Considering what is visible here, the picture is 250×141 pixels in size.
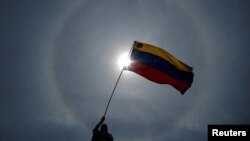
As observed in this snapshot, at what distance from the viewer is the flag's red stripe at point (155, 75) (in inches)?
696

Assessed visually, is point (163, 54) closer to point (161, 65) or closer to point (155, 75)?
point (161, 65)

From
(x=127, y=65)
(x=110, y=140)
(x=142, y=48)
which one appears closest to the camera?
(x=110, y=140)

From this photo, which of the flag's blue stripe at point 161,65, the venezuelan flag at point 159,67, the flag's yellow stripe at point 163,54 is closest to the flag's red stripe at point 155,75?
the venezuelan flag at point 159,67

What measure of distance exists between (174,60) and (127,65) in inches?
145

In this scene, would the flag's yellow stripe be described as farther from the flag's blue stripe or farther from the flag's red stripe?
the flag's red stripe

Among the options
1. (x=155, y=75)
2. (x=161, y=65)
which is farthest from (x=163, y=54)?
(x=155, y=75)

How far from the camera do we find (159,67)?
18281 mm

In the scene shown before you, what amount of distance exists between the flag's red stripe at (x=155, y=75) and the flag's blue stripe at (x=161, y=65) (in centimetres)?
24

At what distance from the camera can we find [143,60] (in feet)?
60.4

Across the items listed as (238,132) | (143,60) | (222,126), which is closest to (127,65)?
(143,60)

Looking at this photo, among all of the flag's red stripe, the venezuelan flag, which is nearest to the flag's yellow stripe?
the venezuelan flag

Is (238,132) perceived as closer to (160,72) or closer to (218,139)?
(218,139)

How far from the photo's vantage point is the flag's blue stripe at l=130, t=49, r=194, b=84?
707 inches

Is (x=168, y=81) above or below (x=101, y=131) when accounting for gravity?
above
